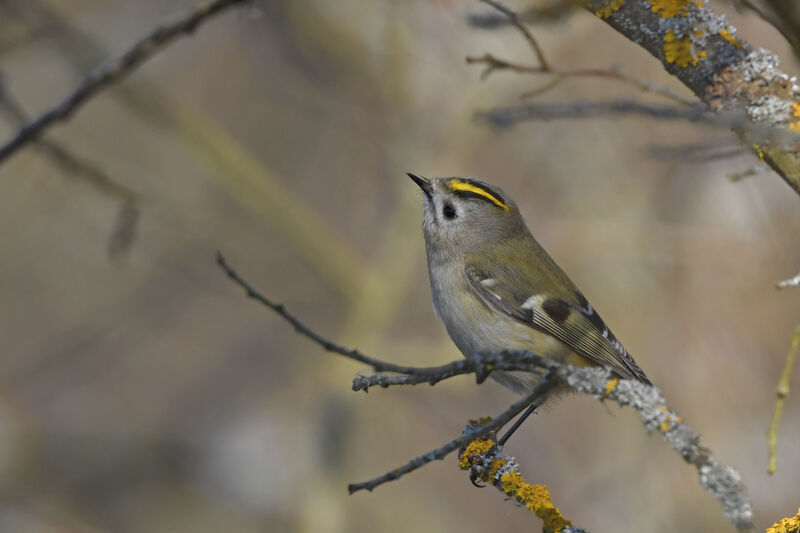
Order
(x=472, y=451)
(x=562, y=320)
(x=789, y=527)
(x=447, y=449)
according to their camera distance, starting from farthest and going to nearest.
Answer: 1. (x=562, y=320)
2. (x=472, y=451)
3. (x=789, y=527)
4. (x=447, y=449)

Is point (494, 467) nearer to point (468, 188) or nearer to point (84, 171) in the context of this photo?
point (84, 171)

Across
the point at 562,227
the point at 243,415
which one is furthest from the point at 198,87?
the point at 562,227

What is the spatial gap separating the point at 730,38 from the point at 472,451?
960 mm

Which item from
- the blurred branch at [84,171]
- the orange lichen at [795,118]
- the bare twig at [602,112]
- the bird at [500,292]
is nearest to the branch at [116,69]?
the blurred branch at [84,171]

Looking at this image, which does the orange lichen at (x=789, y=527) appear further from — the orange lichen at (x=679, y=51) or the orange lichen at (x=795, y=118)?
the orange lichen at (x=679, y=51)

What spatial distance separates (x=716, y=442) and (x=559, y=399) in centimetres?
166

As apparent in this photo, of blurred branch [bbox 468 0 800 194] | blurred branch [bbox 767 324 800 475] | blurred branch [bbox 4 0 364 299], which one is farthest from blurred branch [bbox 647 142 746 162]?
blurred branch [bbox 4 0 364 299]

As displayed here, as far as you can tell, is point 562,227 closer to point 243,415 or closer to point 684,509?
point 684,509

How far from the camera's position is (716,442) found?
3385 mm

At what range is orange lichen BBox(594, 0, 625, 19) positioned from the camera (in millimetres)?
1404

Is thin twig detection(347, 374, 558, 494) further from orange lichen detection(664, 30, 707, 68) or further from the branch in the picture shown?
the branch

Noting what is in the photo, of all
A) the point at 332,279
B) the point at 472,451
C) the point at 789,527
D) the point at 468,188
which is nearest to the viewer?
the point at 789,527

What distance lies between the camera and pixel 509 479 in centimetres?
155

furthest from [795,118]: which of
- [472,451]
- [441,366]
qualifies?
[472,451]
